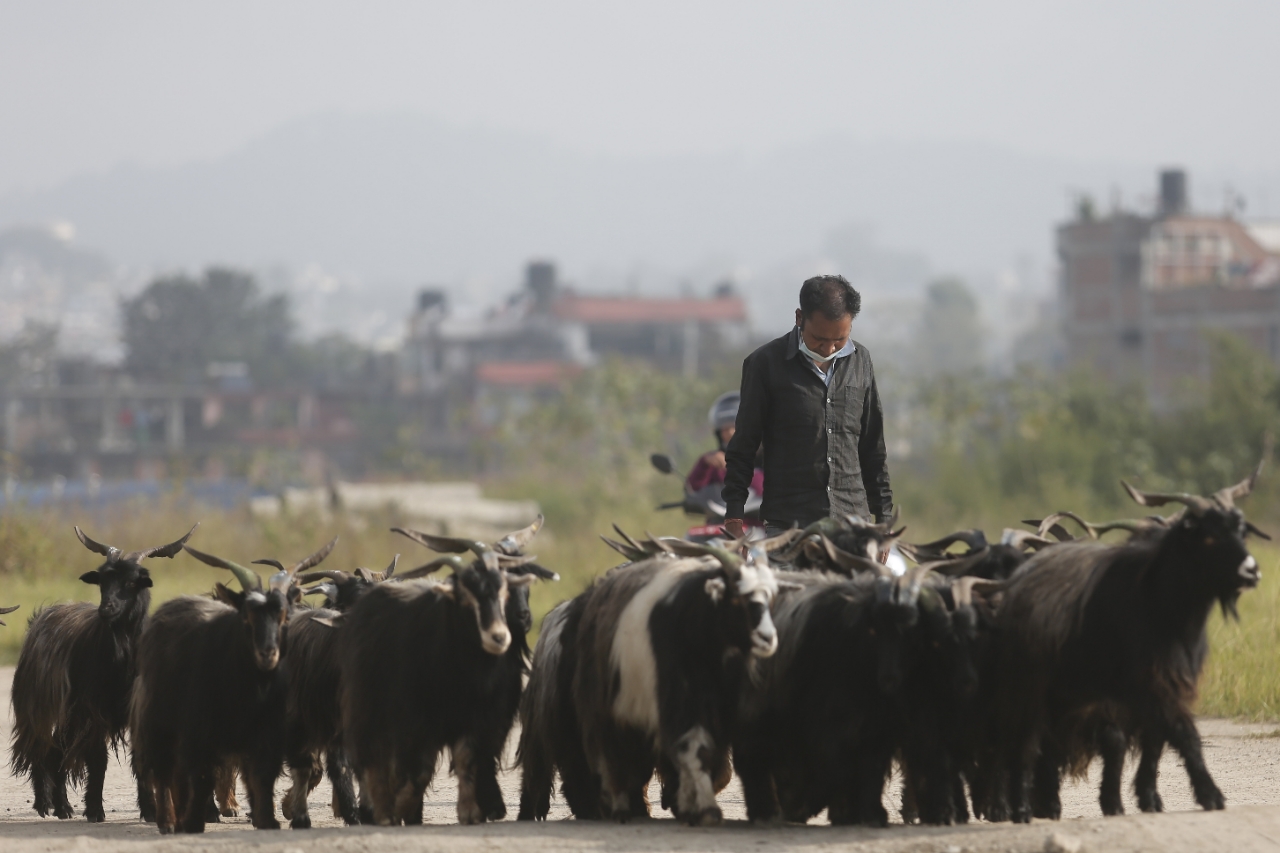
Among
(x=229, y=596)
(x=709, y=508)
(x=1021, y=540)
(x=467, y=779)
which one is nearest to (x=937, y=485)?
(x=709, y=508)

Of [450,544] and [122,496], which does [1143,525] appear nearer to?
[450,544]

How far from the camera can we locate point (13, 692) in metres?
9.72

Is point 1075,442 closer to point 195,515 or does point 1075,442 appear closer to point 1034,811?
point 195,515

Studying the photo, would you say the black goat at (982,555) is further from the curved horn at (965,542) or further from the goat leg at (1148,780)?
the goat leg at (1148,780)

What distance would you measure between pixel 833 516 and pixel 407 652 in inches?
80.9

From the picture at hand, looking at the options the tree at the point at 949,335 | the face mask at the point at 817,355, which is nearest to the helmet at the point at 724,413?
the face mask at the point at 817,355

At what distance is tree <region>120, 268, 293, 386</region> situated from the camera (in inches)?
3403

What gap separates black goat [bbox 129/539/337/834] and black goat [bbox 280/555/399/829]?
0.45 ft

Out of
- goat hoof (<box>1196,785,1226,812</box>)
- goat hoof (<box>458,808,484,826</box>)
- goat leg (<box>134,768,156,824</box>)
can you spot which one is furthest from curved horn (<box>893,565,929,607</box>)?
goat leg (<box>134,768,156,824</box>)

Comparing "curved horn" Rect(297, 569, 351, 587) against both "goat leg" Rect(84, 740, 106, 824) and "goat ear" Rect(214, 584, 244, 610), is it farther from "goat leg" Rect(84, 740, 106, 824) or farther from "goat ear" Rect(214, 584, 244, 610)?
"goat leg" Rect(84, 740, 106, 824)

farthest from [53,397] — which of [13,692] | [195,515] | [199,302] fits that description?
[13,692]

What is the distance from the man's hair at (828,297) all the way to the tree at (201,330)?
252 feet

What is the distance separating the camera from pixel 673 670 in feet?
24.2

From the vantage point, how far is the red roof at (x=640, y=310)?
8538 cm
